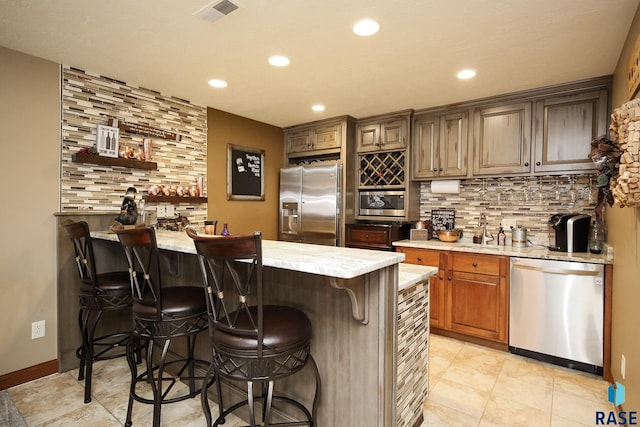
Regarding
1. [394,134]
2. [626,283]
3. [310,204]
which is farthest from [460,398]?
[394,134]

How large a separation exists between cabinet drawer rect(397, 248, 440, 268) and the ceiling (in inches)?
60.9

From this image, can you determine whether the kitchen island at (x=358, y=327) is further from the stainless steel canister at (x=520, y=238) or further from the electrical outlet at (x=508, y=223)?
the electrical outlet at (x=508, y=223)

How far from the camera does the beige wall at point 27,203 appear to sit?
7.59ft

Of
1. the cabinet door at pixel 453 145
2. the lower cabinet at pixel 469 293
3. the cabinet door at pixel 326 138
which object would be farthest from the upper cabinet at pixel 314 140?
the lower cabinet at pixel 469 293

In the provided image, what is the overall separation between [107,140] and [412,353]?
112 inches

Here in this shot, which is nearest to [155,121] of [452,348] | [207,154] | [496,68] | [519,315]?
[207,154]

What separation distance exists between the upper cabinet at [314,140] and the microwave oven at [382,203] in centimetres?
70

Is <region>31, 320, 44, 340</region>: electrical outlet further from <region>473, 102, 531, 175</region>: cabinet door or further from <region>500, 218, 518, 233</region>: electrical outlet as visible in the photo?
<region>500, 218, 518, 233</region>: electrical outlet

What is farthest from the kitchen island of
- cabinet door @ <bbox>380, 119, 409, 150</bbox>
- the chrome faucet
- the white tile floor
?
cabinet door @ <bbox>380, 119, 409, 150</bbox>

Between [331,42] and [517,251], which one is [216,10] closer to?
[331,42]

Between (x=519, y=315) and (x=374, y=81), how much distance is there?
2372 mm

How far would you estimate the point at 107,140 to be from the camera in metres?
2.80

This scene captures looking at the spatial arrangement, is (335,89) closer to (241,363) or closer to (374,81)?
(374,81)

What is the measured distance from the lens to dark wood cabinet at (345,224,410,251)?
3.65 m
